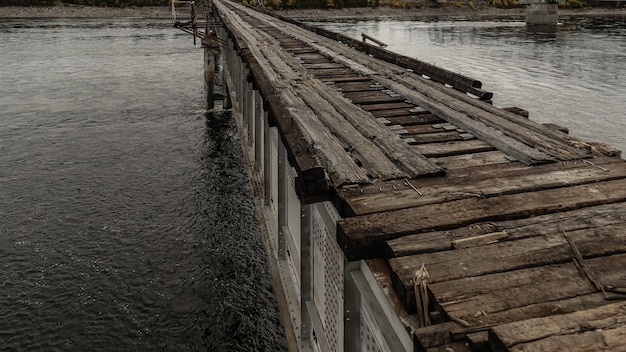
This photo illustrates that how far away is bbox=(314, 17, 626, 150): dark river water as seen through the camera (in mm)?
25172

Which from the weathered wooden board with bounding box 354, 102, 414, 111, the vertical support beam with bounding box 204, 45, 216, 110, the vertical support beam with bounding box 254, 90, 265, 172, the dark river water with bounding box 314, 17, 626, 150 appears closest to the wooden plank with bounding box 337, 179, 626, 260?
the weathered wooden board with bounding box 354, 102, 414, 111

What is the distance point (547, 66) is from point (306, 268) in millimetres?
39114

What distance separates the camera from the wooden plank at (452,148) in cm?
584

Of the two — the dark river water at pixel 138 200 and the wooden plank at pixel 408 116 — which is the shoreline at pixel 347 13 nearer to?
the dark river water at pixel 138 200

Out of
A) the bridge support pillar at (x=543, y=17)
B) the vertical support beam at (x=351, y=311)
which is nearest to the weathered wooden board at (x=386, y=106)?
the vertical support beam at (x=351, y=311)

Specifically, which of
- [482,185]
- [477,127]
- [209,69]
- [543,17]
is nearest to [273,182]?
[477,127]

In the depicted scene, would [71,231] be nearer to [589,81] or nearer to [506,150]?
[506,150]

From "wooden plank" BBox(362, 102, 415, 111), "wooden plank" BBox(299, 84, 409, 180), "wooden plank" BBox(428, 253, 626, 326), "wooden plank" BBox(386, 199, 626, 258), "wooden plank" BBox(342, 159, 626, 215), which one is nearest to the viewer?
"wooden plank" BBox(428, 253, 626, 326)

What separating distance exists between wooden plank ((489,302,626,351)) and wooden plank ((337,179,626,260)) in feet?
3.99

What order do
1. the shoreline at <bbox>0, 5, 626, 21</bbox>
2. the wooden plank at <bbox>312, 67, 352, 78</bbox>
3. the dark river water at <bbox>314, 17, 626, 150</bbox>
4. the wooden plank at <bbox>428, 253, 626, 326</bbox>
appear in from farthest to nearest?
the shoreline at <bbox>0, 5, 626, 21</bbox>, the dark river water at <bbox>314, 17, 626, 150</bbox>, the wooden plank at <bbox>312, 67, 352, 78</bbox>, the wooden plank at <bbox>428, 253, 626, 326</bbox>

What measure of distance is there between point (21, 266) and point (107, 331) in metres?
3.63

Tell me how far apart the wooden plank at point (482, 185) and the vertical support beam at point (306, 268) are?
1735mm

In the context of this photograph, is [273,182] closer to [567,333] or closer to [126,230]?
[126,230]

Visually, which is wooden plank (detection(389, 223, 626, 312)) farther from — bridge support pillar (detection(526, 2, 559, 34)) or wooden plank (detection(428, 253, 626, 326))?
bridge support pillar (detection(526, 2, 559, 34))
